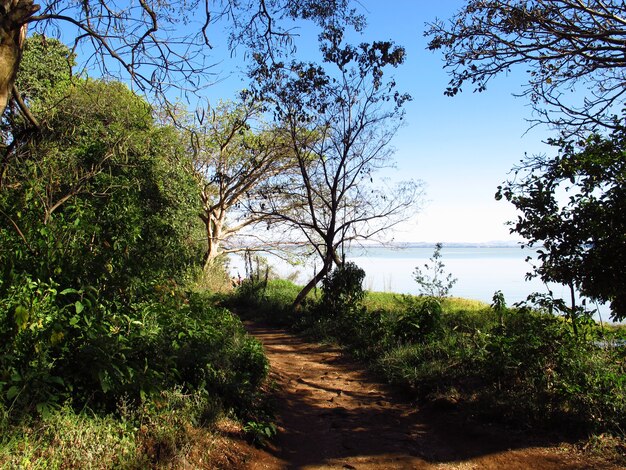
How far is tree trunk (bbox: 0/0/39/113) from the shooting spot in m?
2.93

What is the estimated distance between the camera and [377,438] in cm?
524

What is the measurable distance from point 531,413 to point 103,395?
4360 mm

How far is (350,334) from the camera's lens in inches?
403

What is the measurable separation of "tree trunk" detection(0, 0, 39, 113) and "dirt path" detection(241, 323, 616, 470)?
3633 millimetres

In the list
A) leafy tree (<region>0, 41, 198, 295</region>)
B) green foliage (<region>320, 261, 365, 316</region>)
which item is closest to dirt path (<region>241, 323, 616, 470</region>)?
leafy tree (<region>0, 41, 198, 295</region>)

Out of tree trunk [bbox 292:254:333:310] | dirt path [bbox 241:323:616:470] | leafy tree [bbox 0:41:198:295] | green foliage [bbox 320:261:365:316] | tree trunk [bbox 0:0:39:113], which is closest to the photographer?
tree trunk [bbox 0:0:39:113]

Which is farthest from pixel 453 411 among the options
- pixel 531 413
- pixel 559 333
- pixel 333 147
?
pixel 333 147

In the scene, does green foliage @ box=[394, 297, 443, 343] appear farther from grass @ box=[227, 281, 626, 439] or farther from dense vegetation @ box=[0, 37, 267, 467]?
dense vegetation @ box=[0, 37, 267, 467]

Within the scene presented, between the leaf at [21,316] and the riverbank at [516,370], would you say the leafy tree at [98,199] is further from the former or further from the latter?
the riverbank at [516,370]

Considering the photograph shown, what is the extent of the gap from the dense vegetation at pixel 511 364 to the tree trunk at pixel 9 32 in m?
5.50

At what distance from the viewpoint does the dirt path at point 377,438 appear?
454cm

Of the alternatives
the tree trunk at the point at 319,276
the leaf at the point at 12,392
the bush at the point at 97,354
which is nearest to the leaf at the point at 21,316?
the bush at the point at 97,354

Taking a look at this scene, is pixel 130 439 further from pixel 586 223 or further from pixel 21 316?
pixel 586 223

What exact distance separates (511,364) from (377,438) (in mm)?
1917
